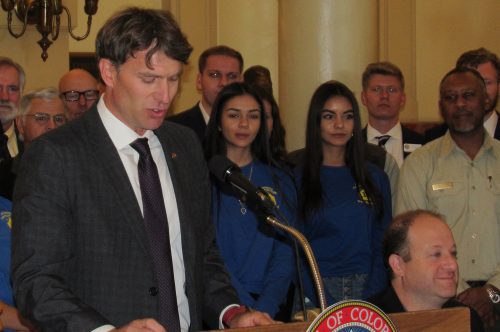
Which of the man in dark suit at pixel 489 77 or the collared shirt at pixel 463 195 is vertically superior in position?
the man in dark suit at pixel 489 77

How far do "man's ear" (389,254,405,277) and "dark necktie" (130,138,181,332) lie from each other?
1.14 m

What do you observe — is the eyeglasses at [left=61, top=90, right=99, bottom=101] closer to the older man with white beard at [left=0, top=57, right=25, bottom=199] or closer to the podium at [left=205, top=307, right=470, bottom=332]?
the older man with white beard at [left=0, top=57, right=25, bottom=199]

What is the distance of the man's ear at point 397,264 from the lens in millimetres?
3541

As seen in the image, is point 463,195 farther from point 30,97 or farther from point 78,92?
point 78,92

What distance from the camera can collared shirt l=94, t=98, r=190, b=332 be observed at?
2676mm

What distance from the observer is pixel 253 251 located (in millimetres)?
4312

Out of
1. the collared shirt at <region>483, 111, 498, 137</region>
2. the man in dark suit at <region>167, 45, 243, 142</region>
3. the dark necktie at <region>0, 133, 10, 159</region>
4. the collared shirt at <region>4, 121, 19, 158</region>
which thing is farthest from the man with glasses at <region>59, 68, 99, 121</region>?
the collared shirt at <region>483, 111, 498, 137</region>

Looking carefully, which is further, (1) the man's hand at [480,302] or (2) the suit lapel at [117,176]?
(1) the man's hand at [480,302]

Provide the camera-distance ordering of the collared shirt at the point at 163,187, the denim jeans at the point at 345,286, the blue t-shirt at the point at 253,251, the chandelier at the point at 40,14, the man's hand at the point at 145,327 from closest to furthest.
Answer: the man's hand at the point at 145,327
the collared shirt at the point at 163,187
the blue t-shirt at the point at 253,251
the denim jeans at the point at 345,286
the chandelier at the point at 40,14

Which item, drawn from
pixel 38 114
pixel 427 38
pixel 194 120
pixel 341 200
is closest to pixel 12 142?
pixel 38 114

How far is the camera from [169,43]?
102 inches

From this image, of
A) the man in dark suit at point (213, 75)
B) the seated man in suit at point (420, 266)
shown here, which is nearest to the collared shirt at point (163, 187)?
the seated man in suit at point (420, 266)

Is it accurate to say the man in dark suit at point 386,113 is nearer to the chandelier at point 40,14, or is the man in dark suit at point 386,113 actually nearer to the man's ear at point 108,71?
the chandelier at point 40,14

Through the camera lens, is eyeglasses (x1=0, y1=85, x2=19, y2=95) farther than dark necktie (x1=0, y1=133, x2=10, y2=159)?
Yes
